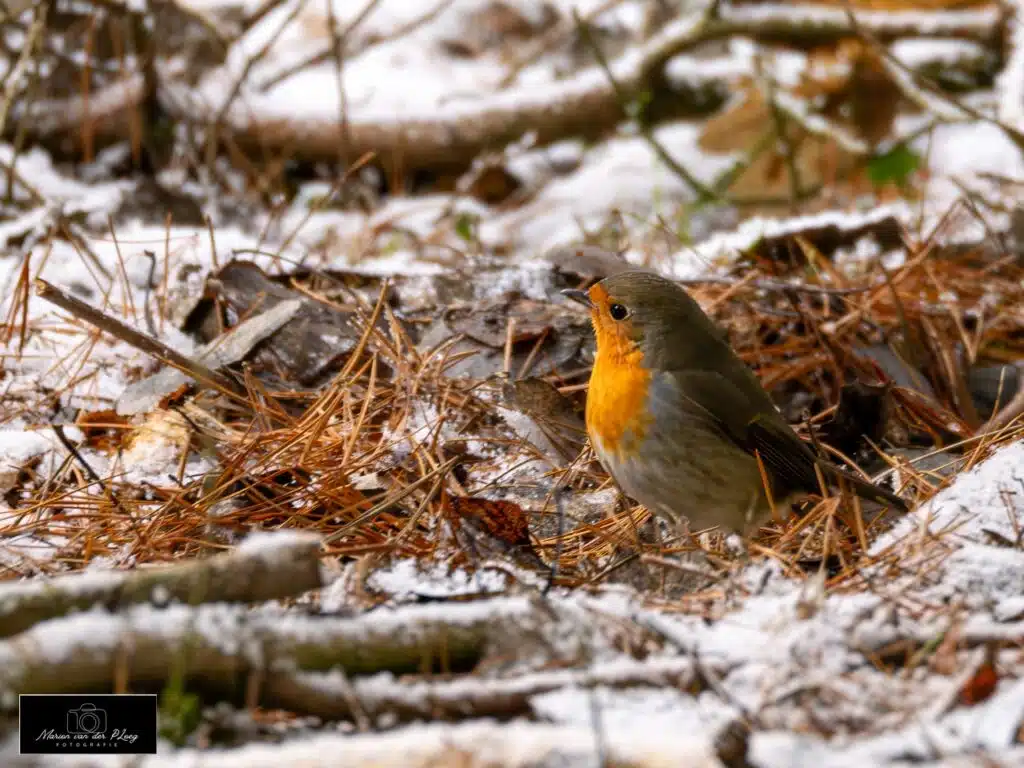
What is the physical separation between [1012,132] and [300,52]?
A: 5.10 meters

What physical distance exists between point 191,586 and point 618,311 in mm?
1729

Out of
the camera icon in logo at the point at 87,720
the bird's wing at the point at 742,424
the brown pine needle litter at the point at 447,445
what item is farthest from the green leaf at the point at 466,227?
the camera icon in logo at the point at 87,720

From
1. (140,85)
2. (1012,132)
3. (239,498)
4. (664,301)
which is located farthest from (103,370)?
(1012,132)

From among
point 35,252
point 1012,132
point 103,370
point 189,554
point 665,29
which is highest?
point 665,29

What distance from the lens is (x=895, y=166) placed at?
6137 millimetres

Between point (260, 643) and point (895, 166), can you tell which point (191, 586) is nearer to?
point (260, 643)

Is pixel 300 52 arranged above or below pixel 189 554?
above

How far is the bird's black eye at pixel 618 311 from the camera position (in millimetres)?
3156

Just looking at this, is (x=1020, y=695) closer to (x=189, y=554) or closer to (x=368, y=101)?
(x=189, y=554)

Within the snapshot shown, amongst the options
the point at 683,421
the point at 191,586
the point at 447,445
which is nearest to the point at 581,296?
the point at 683,421

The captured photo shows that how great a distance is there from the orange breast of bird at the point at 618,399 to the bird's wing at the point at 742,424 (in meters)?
0.07

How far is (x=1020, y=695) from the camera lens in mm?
1644

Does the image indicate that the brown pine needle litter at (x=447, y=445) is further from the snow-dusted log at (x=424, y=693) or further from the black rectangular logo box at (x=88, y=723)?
the black rectangular logo box at (x=88, y=723)

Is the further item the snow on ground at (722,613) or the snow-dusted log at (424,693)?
the snow-dusted log at (424,693)
